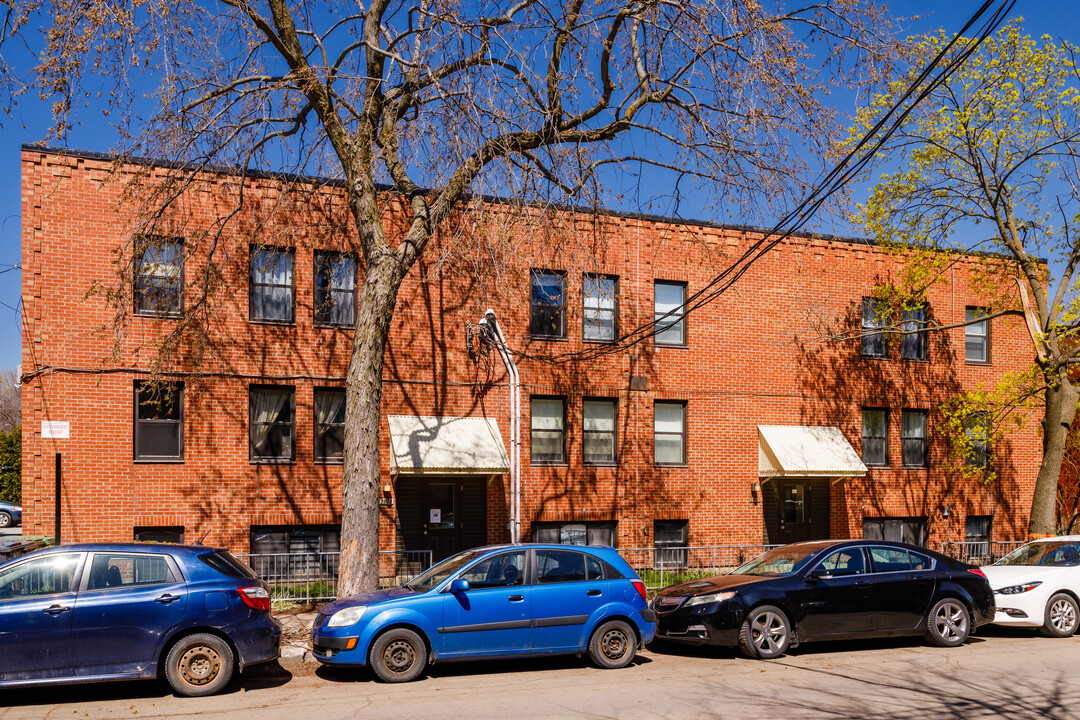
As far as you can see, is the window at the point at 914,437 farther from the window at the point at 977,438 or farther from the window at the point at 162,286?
the window at the point at 162,286

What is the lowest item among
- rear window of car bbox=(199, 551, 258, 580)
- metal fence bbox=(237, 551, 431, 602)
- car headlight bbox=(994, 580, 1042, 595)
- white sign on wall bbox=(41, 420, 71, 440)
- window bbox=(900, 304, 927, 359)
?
metal fence bbox=(237, 551, 431, 602)

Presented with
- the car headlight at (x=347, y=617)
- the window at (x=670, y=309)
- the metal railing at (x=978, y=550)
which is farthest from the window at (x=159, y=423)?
the metal railing at (x=978, y=550)

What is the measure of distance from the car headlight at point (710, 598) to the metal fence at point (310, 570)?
6148 mm

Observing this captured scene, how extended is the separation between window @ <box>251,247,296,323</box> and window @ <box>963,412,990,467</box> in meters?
15.0

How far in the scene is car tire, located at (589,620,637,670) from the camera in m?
10.9

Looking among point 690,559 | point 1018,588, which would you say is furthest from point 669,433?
point 1018,588

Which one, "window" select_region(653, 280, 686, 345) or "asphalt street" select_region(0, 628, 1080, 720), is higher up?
"window" select_region(653, 280, 686, 345)

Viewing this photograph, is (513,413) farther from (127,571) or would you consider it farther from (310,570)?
(127,571)

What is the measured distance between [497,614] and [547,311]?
32.7ft

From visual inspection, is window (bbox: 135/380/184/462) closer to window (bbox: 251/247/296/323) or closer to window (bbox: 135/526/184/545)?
window (bbox: 135/526/184/545)

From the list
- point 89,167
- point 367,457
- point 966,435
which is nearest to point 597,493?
point 367,457

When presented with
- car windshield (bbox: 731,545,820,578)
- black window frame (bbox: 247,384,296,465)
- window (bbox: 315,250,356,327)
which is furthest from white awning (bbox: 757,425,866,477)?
black window frame (bbox: 247,384,296,465)

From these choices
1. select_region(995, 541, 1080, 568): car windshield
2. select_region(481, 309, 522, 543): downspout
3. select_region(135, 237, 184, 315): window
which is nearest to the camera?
select_region(995, 541, 1080, 568): car windshield

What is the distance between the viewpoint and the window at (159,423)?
16859 millimetres
